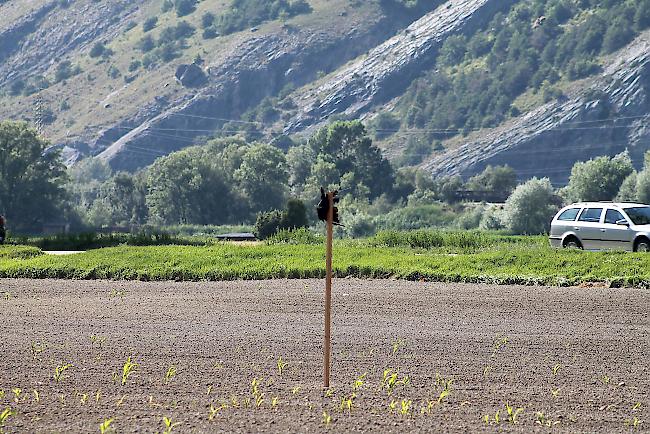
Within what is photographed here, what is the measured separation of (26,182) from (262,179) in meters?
24.2

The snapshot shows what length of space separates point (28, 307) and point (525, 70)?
572 feet

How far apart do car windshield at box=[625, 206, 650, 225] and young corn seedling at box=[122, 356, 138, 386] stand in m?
20.1

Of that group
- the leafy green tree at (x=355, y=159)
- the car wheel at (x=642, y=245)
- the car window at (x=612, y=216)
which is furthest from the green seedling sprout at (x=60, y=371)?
the leafy green tree at (x=355, y=159)

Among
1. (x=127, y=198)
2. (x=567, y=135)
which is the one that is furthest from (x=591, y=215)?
(x=567, y=135)

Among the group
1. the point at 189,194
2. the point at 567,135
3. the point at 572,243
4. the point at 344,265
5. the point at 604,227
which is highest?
the point at 567,135

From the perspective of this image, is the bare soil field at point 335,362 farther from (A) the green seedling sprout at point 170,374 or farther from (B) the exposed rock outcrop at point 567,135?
(B) the exposed rock outcrop at point 567,135

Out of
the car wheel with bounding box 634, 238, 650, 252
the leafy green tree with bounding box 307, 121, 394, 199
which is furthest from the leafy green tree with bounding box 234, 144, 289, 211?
the car wheel with bounding box 634, 238, 650, 252

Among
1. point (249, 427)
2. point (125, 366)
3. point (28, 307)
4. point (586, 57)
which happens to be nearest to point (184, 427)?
point (249, 427)

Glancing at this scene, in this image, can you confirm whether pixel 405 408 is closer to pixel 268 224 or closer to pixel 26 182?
pixel 268 224

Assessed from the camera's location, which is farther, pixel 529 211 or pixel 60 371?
pixel 529 211

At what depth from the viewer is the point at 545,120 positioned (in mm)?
164250

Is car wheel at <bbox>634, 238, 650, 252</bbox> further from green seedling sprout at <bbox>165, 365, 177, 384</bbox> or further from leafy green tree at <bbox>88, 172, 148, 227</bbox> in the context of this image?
leafy green tree at <bbox>88, 172, 148, 227</bbox>

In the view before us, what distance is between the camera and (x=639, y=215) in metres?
30.3

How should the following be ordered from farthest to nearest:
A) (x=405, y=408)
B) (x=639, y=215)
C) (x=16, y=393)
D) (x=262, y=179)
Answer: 1. (x=262, y=179)
2. (x=639, y=215)
3. (x=16, y=393)
4. (x=405, y=408)
